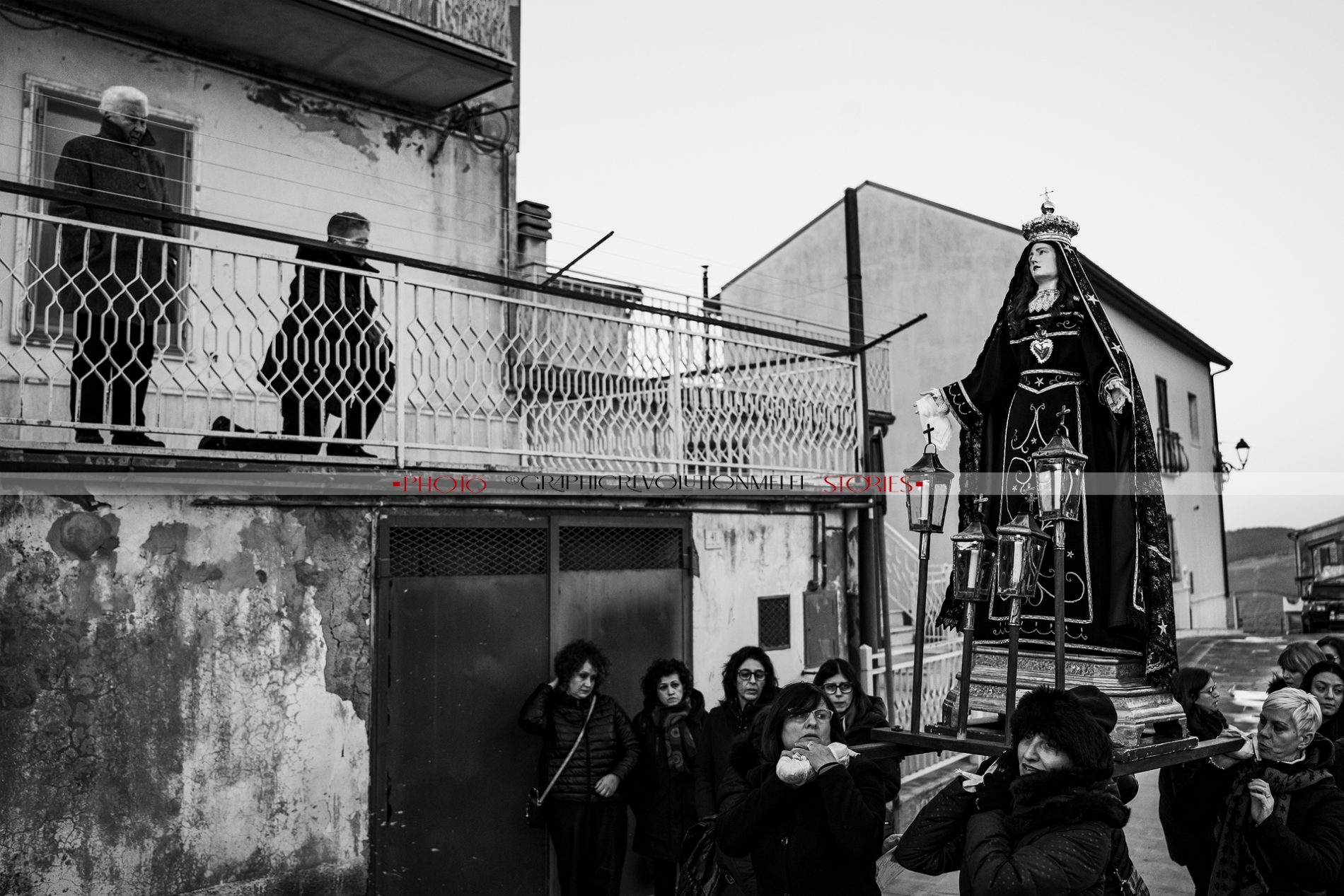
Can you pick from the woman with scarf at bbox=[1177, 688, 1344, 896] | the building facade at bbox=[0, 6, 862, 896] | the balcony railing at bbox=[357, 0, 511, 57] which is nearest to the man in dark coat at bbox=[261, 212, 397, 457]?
the building facade at bbox=[0, 6, 862, 896]

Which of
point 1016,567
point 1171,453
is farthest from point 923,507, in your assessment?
point 1171,453

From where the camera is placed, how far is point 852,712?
452cm

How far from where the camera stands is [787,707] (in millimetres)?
3504

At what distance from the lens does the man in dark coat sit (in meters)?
5.79

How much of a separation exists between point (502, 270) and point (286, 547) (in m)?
5.37

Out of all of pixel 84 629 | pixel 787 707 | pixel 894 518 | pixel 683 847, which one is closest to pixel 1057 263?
pixel 787 707

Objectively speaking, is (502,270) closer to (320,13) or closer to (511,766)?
(320,13)

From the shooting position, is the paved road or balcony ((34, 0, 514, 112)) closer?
the paved road

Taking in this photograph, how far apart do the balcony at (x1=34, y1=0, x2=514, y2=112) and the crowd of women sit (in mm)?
6073

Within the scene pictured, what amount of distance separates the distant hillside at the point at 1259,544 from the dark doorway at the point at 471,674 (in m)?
36.3

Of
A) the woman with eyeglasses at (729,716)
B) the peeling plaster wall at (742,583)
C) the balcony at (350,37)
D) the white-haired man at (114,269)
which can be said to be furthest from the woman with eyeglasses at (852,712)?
the balcony at (350,37)

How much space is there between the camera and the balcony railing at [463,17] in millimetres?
8812

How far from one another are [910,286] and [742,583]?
1198 cm

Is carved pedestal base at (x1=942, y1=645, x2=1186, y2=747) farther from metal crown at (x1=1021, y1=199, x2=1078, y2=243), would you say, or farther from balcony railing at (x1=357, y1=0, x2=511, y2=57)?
balcony railing at (x1=357, y1=0, x2=511, y2=57)
